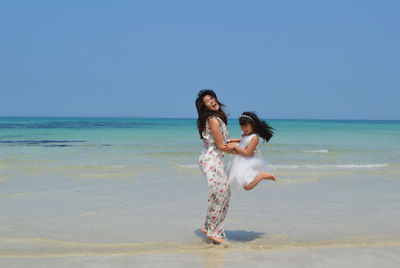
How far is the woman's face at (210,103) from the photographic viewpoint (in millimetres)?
4652

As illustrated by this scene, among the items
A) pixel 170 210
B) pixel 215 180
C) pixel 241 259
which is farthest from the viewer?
pixel 170 210

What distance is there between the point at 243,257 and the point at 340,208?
3030 millimetres

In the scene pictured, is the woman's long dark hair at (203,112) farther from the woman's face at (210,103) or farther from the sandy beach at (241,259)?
the sandy beach at (241,259)

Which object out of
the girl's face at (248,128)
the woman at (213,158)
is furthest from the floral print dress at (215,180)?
the girl's face at (248,128)

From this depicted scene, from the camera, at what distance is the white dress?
4602 mm

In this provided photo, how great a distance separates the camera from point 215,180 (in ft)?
15.2

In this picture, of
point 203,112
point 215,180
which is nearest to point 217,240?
point 215,180

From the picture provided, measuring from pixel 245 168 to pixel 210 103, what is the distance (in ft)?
2.68

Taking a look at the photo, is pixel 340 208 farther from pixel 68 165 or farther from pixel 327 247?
pixel 68 165

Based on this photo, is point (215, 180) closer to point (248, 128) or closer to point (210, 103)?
point (248, 128)

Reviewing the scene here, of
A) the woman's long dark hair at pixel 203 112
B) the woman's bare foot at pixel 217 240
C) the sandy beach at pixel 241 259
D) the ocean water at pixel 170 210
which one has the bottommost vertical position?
the sandy beach at pixel 241 259

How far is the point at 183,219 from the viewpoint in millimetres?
6027

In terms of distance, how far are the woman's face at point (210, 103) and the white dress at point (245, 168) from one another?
0.46 metres

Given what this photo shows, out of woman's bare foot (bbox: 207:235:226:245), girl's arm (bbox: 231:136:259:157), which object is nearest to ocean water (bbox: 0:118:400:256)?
woman's bare foot (bbox: 207:235:226:245)
